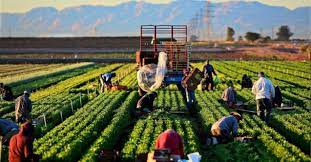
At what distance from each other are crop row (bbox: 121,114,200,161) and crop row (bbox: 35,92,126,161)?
50.8 inches

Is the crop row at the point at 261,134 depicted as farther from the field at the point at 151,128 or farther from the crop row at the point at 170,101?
the crop row at the point at 170,101

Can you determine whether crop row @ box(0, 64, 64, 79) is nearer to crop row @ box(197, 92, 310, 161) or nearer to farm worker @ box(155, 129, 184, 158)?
crop row @ box(197, 92, 310, 161)

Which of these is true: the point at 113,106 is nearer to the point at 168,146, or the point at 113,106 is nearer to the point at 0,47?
the point at 168,146

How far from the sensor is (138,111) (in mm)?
21453

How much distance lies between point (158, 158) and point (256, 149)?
12.8 ft

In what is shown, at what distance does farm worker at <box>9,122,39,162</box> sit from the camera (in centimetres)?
1214

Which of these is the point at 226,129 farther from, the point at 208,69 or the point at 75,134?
the point at 208,69

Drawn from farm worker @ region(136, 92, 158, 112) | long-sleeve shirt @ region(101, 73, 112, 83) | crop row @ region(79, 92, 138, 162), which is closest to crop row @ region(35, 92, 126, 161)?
crop row @ region(79, 92, 138, 162)

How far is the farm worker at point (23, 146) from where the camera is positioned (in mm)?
12141

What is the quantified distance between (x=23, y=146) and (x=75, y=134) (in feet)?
13.6

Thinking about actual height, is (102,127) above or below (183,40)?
below

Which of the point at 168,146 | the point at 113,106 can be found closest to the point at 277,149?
the point at 168,146

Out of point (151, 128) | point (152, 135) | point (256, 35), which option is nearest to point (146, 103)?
point (151, 128)

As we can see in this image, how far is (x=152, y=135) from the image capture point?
16.0 metres
